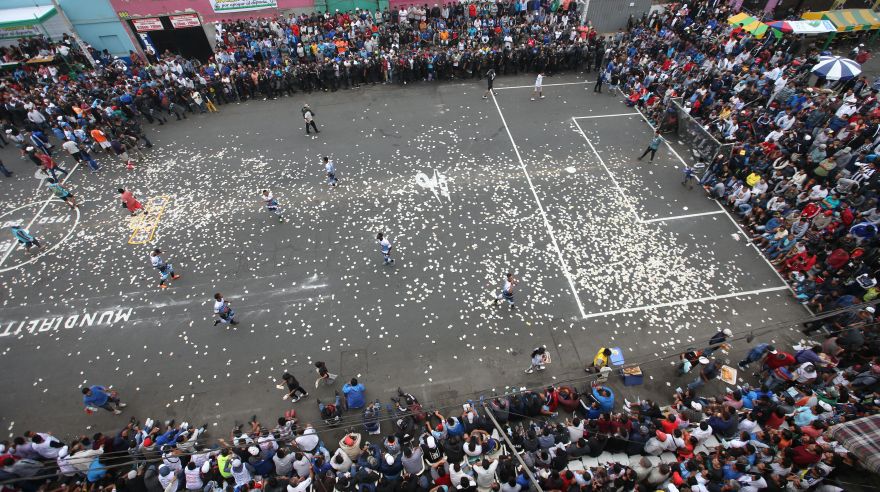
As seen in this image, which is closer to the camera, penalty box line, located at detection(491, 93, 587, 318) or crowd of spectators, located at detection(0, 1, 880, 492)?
crowd of spectators, located at detection(0, 1, 880, 492)

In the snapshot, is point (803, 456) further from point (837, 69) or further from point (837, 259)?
point (837, 69)

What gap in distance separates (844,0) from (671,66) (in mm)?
15261

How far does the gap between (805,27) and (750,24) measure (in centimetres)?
238

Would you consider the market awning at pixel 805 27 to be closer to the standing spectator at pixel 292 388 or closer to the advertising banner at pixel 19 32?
the standing spectator at pixel 292 388

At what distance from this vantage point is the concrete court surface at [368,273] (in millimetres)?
10781

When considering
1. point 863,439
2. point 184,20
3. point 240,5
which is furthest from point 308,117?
point 863,439

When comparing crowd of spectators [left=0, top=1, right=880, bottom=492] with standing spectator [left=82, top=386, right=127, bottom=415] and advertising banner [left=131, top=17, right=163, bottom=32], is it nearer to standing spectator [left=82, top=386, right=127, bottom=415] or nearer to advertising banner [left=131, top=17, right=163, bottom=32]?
standing spectator [left=82, top=386, right=127, bottom=415]

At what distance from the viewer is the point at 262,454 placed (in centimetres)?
835

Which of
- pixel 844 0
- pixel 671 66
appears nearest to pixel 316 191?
pixel 671 66

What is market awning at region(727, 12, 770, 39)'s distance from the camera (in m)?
21.3

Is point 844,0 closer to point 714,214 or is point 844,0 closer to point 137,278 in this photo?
point 714,214

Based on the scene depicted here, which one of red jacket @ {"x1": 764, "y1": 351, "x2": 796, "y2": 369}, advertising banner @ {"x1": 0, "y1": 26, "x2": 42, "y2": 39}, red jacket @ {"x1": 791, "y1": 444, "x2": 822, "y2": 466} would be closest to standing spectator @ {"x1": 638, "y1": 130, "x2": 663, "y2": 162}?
red jacket @ {"x1": 764, "y1": 351, "x2": 796, "y2": 369}

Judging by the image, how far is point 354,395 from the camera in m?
9.65

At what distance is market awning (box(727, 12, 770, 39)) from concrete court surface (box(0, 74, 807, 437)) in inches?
385
